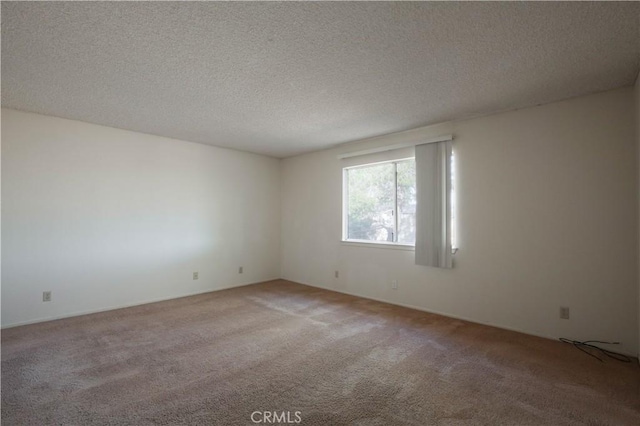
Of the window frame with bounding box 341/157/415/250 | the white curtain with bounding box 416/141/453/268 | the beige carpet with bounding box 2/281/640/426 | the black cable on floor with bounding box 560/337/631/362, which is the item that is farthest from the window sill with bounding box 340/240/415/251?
the black cable on floor with bounding box 560/337/631/362

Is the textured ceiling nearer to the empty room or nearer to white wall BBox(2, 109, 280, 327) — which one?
the empty room

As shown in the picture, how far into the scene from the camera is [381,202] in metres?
4.73

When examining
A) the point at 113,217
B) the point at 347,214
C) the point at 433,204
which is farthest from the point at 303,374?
the point at 113,217

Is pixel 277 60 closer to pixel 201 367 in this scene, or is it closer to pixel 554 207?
pixel 201 367

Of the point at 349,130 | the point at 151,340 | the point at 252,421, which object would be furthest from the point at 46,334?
the point at 349,130

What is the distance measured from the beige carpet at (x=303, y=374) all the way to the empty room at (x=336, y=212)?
0.9 inches

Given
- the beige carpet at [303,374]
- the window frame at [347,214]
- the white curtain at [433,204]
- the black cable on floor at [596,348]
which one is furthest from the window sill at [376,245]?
the black cable on floor at [596,348]

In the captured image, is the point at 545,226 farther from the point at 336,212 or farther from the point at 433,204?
the point at 336,212

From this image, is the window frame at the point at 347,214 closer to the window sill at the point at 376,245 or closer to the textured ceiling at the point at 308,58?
the window sill at the point at 376,245

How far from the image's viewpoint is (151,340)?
3.11 meters

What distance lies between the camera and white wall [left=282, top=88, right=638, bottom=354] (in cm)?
Answer: 285

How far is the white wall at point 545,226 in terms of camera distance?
2854mm

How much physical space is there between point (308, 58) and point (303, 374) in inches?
98.2

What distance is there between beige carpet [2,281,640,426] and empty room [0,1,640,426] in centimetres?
2
